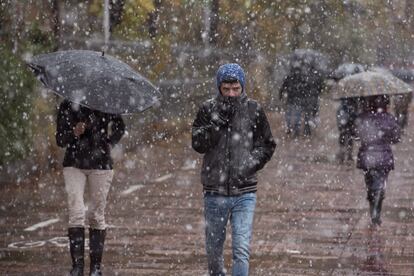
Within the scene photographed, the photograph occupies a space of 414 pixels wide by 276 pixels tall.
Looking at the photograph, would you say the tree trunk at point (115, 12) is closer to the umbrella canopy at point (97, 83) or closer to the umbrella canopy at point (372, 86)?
the umbrella canopy at point (372, 86)

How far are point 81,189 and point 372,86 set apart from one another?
4.33 meters

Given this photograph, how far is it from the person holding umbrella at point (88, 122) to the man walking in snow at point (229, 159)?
108 centimetres

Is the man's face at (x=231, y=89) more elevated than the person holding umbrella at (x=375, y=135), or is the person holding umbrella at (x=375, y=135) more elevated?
the man's face at (x=231, y=89)

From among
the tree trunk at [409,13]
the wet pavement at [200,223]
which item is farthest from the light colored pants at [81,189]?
the tree trunk at [409,13]

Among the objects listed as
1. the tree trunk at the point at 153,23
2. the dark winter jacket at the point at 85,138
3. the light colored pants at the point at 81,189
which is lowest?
the light colored pants at the point at 81,189

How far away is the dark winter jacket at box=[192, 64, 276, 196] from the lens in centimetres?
722

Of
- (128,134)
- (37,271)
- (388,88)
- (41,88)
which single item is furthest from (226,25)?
(37,271)

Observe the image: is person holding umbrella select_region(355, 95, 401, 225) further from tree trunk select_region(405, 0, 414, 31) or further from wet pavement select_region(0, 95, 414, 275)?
tree trunk select_region(405, 0, 414, 31)

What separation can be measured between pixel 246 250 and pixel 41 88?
929 cm

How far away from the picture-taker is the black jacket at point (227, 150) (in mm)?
7223

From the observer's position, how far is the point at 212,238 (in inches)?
288

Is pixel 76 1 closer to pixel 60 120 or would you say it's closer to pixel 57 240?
pixel 57 240

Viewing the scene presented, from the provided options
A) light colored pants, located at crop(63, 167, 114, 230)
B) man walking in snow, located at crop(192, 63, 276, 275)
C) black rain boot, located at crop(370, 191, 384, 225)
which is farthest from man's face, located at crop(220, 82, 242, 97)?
black rain boot, located at crop(370, 191, 384, 225)

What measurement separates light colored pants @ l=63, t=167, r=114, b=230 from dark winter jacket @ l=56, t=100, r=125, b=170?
6cm
